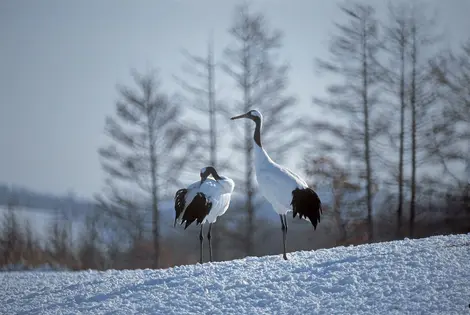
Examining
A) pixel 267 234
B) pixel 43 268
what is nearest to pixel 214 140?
pixel 267 234

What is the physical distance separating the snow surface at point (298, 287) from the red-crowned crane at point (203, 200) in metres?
1.25

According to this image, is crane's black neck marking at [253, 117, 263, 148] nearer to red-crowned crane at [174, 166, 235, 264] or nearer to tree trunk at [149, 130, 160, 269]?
red-crowned crane at [174, 166, 235, 264]

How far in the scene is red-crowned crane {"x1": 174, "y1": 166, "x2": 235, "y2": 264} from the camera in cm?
1102

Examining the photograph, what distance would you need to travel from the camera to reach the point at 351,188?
61.9 ft

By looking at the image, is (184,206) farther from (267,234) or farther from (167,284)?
A: (267,234)

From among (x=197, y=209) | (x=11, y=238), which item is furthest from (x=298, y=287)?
(x=11, y=238)

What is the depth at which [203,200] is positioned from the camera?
11.1 meters

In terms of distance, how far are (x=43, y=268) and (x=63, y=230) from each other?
174 inches

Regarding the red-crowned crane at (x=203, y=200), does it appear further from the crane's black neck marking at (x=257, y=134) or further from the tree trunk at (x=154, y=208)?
the tree trunk at (x=154, y=208)

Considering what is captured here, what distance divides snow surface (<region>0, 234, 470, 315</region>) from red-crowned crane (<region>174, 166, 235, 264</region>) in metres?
1.25

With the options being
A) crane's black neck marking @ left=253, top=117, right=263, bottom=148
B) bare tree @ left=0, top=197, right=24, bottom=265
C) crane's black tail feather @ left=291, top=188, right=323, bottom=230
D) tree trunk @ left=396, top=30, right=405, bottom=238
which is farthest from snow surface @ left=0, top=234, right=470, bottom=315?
bare tree @ left=0, top=197, right=24, bottom=265

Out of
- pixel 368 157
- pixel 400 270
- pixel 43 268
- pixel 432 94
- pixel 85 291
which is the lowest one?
pixel 43 268

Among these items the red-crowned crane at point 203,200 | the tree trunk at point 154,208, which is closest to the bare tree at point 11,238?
the tree trunk at point 154,208

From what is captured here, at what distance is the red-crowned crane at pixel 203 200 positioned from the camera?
11.0 meters
